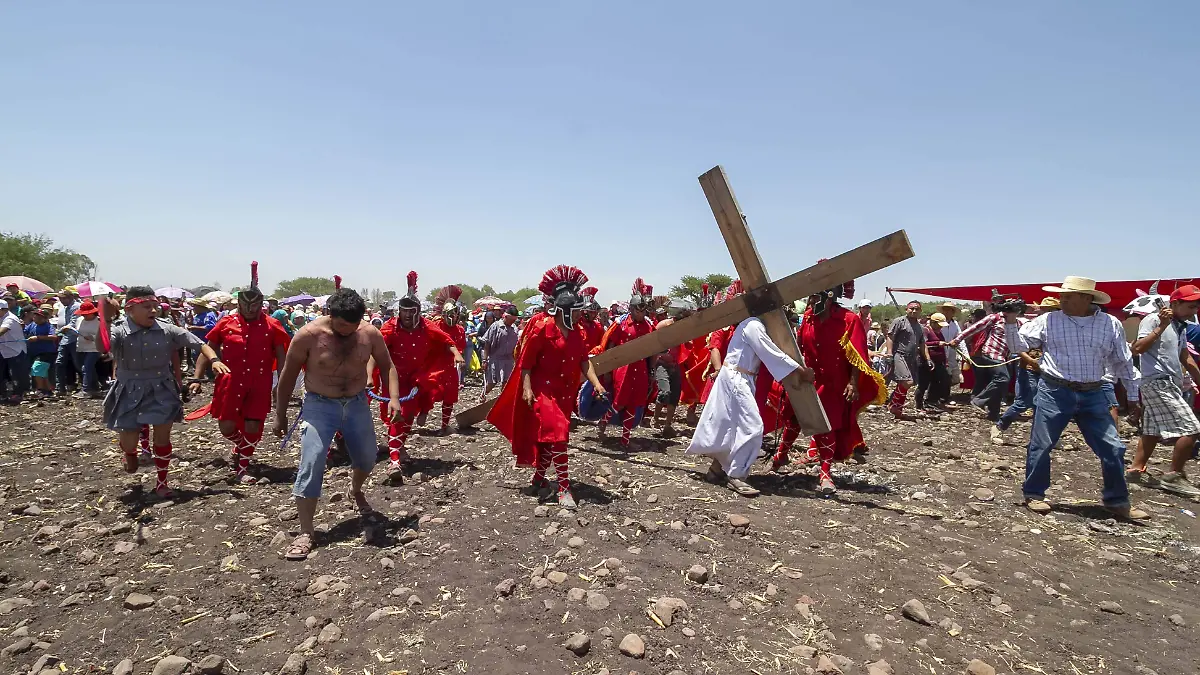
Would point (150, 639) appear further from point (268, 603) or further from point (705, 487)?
point (705, 487)

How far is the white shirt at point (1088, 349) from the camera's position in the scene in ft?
18.6

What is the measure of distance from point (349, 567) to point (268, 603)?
565 mm

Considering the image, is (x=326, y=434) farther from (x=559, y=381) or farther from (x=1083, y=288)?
(x=1083, y=288)

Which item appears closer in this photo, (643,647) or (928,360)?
(643,647)

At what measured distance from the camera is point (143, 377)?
19.8 feet

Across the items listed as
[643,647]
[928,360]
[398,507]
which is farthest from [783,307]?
[928,360]

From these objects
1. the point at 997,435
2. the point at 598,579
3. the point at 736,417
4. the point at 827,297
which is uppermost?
the point at 827,297

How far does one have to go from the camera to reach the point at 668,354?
9453mm

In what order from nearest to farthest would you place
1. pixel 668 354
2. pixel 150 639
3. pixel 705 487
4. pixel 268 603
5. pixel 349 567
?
pixel 150 639, pixel 268 603, pixel 349 567, pixel 705 487, pixel 668 354

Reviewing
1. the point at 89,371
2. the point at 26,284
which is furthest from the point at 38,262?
the point at 89,371

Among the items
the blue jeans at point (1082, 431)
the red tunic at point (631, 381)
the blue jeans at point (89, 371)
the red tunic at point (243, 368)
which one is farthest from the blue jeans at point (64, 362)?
the blue jeans at point (1082, 431)

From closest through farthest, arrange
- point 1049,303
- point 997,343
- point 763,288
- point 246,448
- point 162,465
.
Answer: point 763,288 → point 162,465 → point 246,448 → point 1049,303 → point 997,343

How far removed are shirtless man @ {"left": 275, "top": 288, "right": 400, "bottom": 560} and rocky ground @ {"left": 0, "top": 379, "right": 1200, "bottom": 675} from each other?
52cm

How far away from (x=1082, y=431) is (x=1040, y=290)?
11.0 meters
